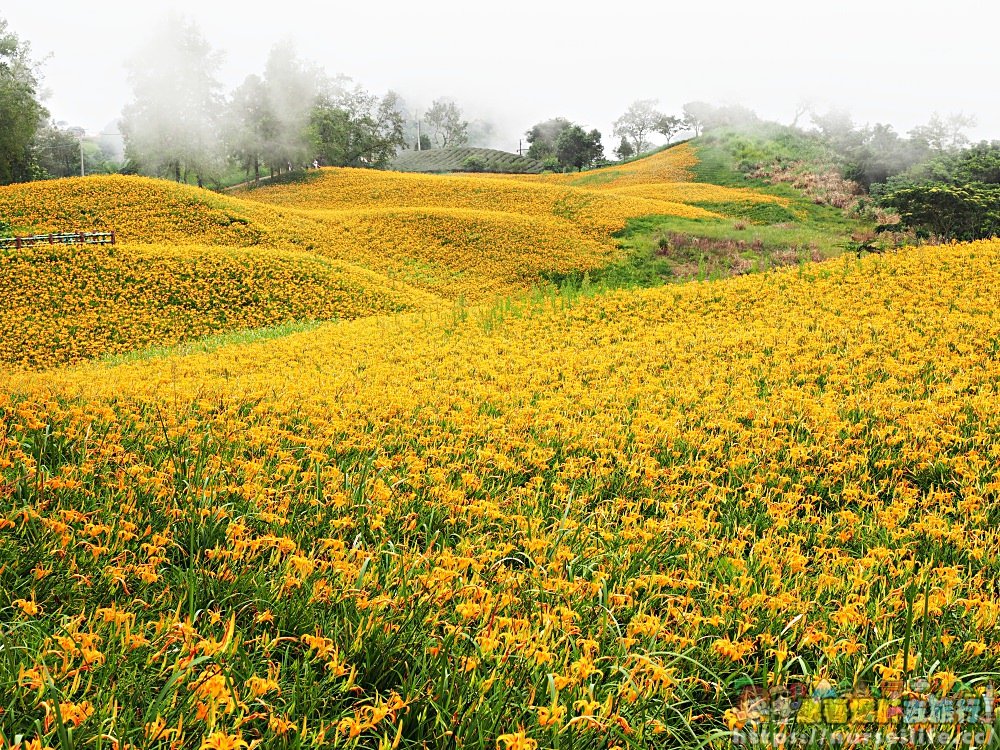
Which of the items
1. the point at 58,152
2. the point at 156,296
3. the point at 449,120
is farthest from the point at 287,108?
the point at 449,120

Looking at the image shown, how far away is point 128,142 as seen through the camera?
46188 mm

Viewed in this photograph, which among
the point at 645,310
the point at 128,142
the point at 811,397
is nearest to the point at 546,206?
the point at 645,310

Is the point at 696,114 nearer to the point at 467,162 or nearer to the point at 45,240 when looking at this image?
the point at 467,162

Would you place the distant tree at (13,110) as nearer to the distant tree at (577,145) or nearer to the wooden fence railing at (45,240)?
the wooden fence railing at (45,240)

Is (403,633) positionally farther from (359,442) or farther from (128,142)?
(128,142)

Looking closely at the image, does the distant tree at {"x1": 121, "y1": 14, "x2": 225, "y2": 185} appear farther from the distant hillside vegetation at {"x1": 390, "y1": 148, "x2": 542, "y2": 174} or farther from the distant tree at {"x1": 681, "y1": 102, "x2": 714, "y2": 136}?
the distant tree at {"x1": 681, "y1": 102, "x2": 714, "y2": 136}

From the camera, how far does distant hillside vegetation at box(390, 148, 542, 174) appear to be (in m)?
71.8

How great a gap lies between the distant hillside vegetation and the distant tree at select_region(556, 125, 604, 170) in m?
4.26

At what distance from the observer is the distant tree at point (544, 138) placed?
72.1 m

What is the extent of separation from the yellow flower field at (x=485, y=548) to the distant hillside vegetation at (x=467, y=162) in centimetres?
6884

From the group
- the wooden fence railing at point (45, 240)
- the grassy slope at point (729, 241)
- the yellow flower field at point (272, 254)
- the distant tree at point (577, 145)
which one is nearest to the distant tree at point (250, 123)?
the yellow flower field at point (272, 254)

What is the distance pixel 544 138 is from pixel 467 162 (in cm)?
1125

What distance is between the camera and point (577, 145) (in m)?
66.8

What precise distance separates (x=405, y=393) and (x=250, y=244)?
22.1m
